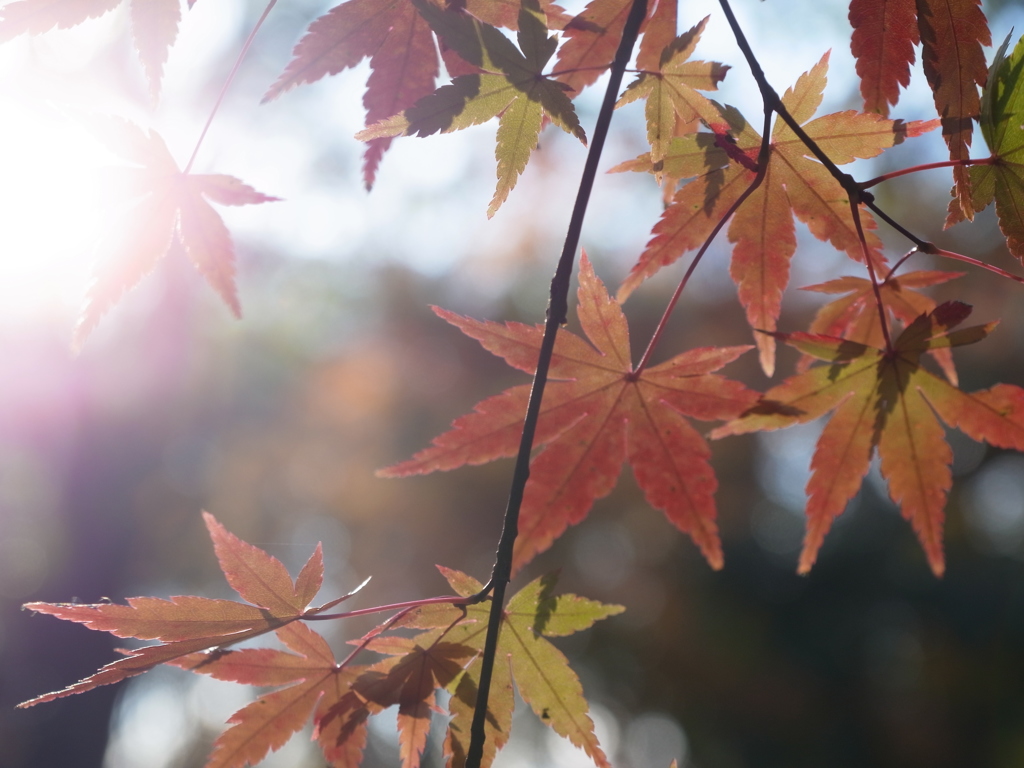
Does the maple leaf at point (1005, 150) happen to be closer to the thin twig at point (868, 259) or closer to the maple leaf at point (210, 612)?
the thin twig at point (868, 259)

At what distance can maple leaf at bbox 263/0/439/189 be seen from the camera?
799 millimetres

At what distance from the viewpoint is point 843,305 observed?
3.16ft

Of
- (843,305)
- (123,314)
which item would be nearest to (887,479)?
(843,305)

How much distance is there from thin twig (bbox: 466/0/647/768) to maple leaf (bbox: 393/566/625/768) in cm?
6

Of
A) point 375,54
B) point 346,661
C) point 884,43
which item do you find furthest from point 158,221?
point 884,43

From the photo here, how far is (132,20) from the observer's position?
764 mm

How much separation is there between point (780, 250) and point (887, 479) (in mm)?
336

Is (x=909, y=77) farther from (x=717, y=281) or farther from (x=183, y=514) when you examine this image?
(x=183, y=514)

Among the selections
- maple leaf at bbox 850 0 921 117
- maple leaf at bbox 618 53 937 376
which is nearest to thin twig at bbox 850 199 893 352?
maple leaf at bbox 618 53 937 376

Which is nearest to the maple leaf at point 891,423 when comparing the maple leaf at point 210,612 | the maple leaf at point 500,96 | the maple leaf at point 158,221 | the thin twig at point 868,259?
the thin twig at point 868,259

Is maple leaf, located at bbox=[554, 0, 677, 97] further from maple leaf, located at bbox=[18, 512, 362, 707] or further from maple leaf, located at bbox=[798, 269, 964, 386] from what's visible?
maple leaf, located at bbox=[18, 512, 362, 707]

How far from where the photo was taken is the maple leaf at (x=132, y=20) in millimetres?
682

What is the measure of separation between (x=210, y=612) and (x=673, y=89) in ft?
2.45

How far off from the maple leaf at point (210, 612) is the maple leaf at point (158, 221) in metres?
0.41
